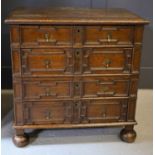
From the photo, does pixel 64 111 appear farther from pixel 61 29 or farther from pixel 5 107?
pixel 5 107

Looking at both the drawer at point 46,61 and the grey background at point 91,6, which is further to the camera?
the grey background at point 91,6

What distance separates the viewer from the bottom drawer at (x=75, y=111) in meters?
1.94

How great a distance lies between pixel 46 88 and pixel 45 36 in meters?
0.34

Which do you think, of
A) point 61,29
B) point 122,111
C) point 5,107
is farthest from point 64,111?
point 5,107

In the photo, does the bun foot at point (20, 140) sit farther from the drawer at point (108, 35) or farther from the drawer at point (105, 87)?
the drawer at point (108, 35)

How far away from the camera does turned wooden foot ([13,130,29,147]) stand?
197cm

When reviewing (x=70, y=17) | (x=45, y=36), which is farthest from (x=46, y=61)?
(x=70, y=17)

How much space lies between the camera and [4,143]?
6.61 feet

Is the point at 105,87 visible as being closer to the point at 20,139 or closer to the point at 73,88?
the point at 73,88

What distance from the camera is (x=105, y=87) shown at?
194 centimetres

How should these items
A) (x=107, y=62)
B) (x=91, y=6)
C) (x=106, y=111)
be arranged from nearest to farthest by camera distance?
(x=107, y=62) < (x=106, y=111) < (x=91, y=6)

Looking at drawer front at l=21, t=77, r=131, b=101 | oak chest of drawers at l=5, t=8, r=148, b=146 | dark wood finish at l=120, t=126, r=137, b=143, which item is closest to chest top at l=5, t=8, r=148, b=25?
oak chest of drawers at l=5, t=8, r=148, b=146

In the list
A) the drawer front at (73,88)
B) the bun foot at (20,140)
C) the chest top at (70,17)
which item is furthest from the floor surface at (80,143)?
the chest top at (70,17)

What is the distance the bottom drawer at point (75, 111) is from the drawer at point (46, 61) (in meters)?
0.23
